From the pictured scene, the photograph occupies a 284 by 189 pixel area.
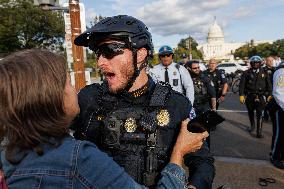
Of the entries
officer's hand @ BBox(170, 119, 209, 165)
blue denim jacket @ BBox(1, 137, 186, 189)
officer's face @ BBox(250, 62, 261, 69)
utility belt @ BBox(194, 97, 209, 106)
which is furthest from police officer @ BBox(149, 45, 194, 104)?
blue denim jacket @ BBox(1, 137, 186, 189)

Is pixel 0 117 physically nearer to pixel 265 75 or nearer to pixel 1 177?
pixel 1 177

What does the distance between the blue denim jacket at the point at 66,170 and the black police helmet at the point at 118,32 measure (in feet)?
3.33

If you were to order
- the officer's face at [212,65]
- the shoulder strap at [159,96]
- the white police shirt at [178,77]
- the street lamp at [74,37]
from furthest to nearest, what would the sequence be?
the officer's face at [212,65]
the white police shirt at [178,77]
the street lamp at [74,37]
the shoulder strap at [159,96]

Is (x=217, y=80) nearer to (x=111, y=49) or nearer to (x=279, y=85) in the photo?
(x=279, y=85)

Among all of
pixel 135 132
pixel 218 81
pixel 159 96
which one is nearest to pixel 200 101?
pixel 218 81

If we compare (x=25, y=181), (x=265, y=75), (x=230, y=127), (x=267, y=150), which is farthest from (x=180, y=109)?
(x=230, y=127)

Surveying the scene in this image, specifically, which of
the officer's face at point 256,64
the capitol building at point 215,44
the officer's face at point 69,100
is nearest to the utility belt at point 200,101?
the officer's face at point 256,64

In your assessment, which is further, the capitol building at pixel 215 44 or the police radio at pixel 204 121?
the capitol building at pixel 215 44

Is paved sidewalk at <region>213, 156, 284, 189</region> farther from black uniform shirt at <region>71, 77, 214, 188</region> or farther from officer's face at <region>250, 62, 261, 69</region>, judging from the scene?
black uniform shirt at <region>71, 77, 214, 188</region>

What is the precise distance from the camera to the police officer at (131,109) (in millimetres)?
1937

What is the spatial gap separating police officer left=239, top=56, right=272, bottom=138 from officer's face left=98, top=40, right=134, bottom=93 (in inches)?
250

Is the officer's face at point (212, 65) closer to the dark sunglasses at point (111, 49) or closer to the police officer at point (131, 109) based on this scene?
the police officer at point (131, 109)

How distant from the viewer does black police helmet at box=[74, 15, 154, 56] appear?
2158 millimetres

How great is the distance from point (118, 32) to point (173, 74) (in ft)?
14.5
